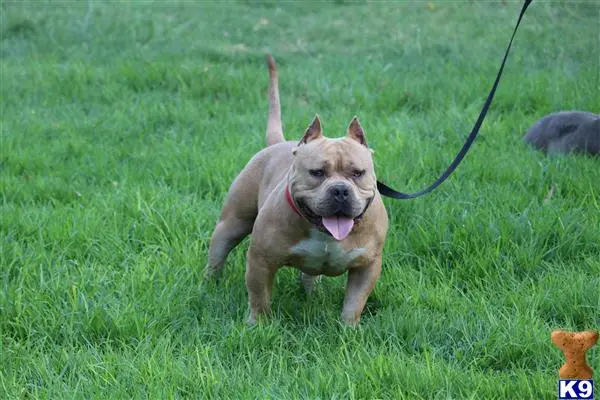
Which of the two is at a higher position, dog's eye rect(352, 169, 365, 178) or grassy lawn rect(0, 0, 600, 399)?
dog's eye rect(352, 169, 365, 178)

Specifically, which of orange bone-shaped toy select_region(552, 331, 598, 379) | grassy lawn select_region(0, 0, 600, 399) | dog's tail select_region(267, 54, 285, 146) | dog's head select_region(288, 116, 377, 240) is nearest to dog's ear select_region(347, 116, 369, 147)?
dog's head select_region(288, 116, 377, 240)

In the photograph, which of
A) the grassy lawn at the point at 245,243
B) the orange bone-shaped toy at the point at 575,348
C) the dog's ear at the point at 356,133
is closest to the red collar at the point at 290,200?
the dog's ear at the point at 356,133

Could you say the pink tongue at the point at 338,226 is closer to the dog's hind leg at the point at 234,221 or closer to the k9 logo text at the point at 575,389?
the dog's hind leg at the point at 234,221

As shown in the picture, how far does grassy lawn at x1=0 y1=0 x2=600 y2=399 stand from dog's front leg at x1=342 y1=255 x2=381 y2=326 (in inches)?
2.9

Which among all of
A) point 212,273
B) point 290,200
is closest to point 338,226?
point 290,200

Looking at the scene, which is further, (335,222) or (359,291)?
(359,291)

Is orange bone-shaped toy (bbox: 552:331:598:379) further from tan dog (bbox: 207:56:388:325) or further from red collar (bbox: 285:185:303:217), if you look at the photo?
red collar (bbox: 285:185:303:217)

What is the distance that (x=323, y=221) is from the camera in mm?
3520

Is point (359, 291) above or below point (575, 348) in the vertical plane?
below

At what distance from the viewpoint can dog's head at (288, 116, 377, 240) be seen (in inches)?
136

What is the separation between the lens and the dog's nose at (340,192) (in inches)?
135

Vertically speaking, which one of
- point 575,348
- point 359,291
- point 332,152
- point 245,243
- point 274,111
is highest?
point 332,152

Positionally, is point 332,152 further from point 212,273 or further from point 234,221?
point 212,273

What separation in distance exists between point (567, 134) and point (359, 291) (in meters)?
2.71
